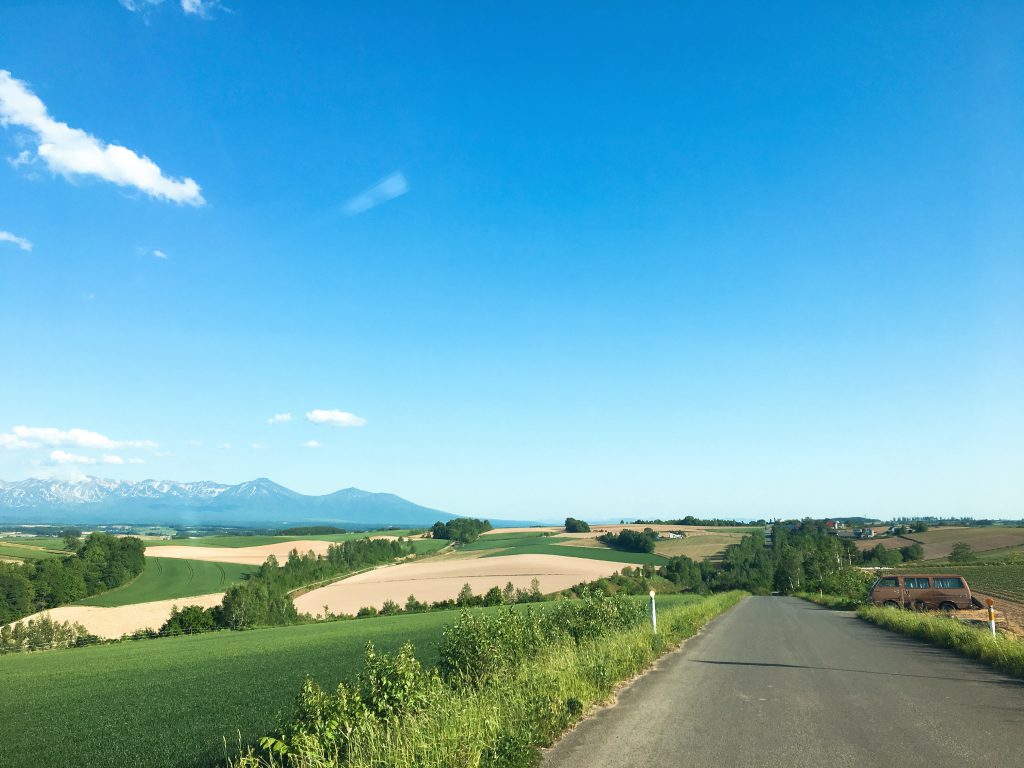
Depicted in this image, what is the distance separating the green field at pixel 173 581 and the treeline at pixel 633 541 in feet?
244

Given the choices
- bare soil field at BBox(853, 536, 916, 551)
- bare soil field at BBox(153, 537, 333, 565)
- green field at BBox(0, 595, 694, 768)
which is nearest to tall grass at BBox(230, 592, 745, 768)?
green field at BBox(0, 595, 694, 768)

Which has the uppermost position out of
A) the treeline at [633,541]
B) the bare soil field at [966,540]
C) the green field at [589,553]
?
the bare soil field at [966,540]

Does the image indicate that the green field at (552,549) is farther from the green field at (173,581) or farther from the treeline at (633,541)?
the green field at (173,581)

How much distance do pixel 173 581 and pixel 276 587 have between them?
54.7 feet

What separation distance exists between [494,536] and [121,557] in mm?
93471

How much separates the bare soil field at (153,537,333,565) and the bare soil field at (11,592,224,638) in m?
37.6

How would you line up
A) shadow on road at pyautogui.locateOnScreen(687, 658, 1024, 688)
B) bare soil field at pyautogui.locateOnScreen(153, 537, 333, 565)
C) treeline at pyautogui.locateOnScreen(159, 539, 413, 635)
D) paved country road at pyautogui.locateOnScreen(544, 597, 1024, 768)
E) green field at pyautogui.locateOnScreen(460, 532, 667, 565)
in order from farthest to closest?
bare soil field at pyautogui.locateOnScreen(153, 537, 333, 565) < green field at pyautogui.locateOnScreen(460, 532, 667, 565) < treeline at pyautogui.locateOnScreen(159, 539, 413, 635) < shadow on road at pyautogui.locateOnScreen(687, 658, 1024, 688) < paved country road at pyautogui.locateOnScreen(544, 597, 1024, 768)

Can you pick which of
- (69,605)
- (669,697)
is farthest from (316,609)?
(669,697)

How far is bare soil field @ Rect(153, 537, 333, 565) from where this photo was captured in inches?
4731

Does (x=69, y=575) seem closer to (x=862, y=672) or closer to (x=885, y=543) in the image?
(x=862, y=672)

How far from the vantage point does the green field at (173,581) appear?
279 ft

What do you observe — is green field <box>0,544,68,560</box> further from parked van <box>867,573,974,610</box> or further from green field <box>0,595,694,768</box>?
parked van <box>867,573,974,610</box>

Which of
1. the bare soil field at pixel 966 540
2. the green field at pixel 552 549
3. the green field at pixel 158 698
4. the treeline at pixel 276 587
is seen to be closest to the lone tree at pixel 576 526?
the green field at pixel 552 549

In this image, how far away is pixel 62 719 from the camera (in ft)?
62.8
